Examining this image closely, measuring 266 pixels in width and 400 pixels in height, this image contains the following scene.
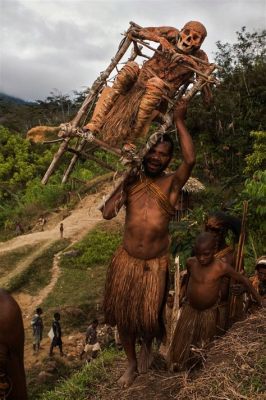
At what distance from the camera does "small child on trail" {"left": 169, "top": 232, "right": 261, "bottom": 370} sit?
379 centimetres

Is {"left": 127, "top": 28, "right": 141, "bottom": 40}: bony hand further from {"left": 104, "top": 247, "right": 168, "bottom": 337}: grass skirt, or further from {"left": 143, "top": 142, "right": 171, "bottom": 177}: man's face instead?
{"left": 104, "top": 247, "right": 168, "bottom": 337}: grass skirt

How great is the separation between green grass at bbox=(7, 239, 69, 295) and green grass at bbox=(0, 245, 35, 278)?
60 cm

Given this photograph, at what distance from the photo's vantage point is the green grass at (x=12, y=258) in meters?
15.1

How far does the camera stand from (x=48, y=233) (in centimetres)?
1808

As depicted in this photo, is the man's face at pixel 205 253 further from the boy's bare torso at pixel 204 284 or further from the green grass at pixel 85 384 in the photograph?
the green grass at pixel 85 384

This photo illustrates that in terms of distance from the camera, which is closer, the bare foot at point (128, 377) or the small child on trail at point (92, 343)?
the bare foot at point (128, 377)

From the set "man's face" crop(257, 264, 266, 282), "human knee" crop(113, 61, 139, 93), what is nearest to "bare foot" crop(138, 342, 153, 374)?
"man's face" crop(257, 264, 266, 282)

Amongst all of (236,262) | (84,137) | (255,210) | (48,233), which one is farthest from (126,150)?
(48,233)

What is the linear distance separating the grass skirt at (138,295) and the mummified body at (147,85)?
0.82m

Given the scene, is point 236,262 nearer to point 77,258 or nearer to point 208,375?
point 208,375

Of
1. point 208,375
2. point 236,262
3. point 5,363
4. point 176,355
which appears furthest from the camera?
point 236,262

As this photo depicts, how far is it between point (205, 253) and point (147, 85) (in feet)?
4.40

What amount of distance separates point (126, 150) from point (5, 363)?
1458mm

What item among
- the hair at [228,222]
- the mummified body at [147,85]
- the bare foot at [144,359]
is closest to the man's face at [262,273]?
the hair at [228,222]
